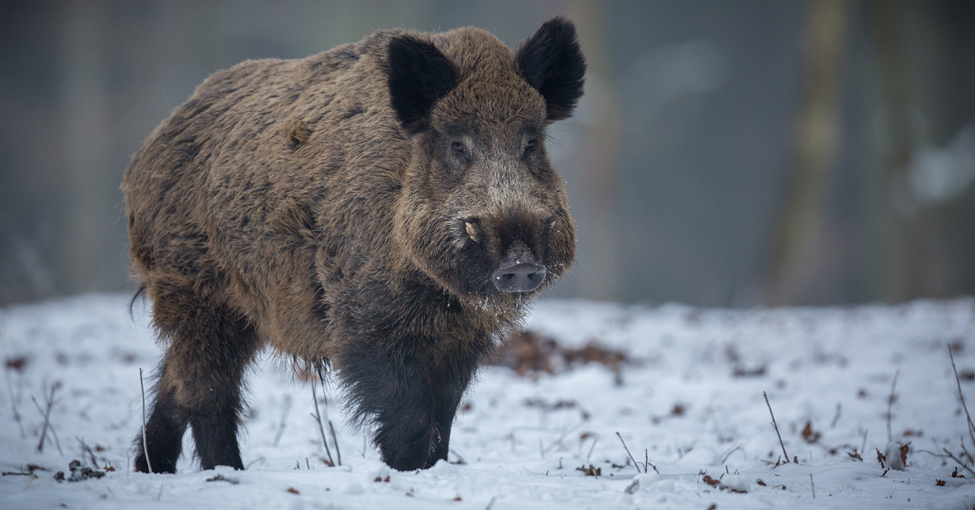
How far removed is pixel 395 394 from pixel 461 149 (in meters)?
1.26

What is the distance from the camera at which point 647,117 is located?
20109 millimetres

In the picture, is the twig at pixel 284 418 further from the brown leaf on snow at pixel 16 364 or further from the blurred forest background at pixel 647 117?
the blurred forest background at pixel 647 117

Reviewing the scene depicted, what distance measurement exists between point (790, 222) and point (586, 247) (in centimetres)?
874

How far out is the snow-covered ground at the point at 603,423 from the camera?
2.71 metres

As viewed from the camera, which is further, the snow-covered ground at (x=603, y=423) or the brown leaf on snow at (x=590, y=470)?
the brown leaf on snow at (x=590, y=470)

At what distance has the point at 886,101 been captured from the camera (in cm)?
1218

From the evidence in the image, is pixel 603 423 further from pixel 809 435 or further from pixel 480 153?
pixel 480 153

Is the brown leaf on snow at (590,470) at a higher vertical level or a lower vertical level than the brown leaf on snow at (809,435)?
lower

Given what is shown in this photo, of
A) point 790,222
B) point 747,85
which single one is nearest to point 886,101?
point 790,222

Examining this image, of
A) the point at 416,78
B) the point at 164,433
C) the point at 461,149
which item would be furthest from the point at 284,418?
the point at 416,78

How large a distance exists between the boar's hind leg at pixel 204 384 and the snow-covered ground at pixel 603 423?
0.75ft

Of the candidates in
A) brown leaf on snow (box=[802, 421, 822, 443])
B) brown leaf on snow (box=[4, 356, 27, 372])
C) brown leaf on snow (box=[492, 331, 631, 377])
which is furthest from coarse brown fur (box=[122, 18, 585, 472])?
brown leaf on snow (box=[492, 331, 631, 377])

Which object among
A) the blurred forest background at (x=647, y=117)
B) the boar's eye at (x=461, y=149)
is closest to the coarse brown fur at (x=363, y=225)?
the boar's eye at (x=461, y=149)

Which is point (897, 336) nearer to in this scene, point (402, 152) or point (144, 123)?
point (402, 152)
